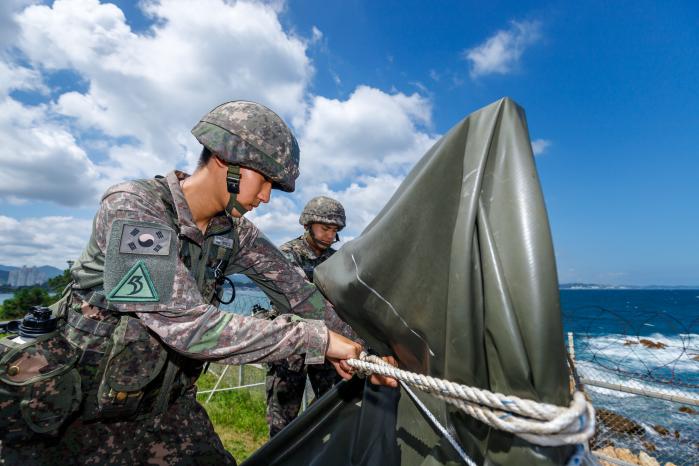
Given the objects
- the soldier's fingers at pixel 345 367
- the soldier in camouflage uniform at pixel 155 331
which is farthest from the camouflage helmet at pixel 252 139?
the soldier's fingers at pixel 345 367

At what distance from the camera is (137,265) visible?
67.7 inches

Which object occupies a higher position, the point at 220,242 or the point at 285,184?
the point at 285,184

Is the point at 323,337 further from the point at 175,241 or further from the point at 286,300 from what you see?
the point at 286,300

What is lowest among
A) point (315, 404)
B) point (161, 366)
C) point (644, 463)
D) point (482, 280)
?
point (644, 463)

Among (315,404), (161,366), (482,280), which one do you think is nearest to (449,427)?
(482,280)

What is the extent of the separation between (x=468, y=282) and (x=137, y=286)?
1441 millimetres

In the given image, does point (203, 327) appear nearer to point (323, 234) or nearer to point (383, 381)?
point (383, 381)

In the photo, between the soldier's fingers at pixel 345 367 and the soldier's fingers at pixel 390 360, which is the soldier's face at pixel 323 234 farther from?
the soldier's fingers at pixel 390 360

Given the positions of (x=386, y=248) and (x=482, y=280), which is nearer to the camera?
(x=482, y=280)

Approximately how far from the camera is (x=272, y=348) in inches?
71.2

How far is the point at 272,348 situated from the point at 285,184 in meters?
1.08

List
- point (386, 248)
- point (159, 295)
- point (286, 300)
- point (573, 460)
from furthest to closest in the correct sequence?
1. point (286, 300)
2. point (159, 295)
3. point (386, 248)
4. point (573, 460)

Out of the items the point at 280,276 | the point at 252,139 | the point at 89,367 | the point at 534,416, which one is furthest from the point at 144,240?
the point at 534,416

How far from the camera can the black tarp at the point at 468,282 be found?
91cm
